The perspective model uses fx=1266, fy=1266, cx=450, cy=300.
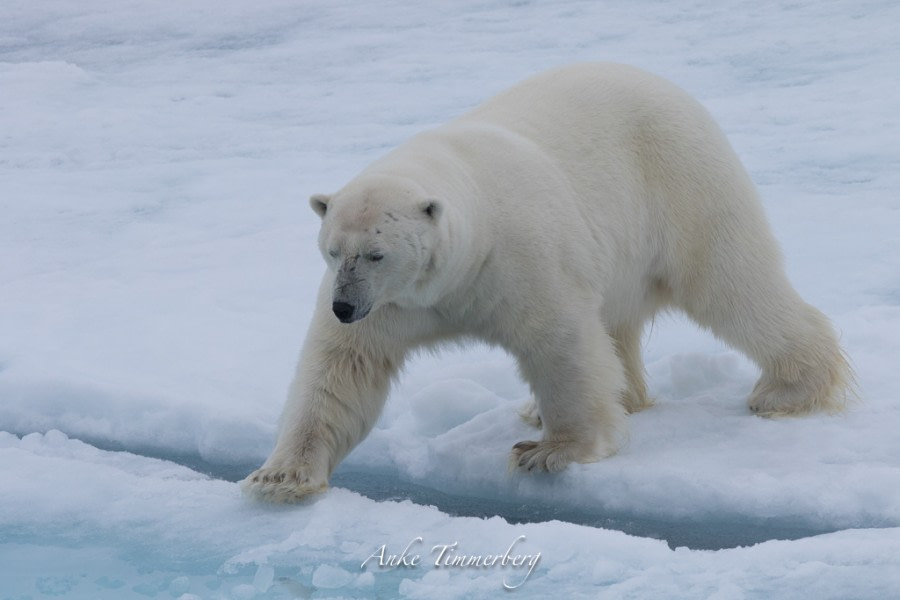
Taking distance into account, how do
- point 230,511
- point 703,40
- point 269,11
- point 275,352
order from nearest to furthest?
point 230,511
point 275,352
point 703,40
point 269,11

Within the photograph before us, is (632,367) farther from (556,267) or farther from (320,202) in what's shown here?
(320,202)

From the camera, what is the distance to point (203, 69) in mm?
9820

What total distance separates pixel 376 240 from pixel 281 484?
0.71m

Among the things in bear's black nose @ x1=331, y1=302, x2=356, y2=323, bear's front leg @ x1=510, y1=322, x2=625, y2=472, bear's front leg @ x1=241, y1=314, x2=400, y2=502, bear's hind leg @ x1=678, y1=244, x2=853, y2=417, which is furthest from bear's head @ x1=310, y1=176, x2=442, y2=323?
bear's hind leg @ x1=678, y1=244, x2=853, y2=417

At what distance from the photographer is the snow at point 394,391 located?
3.00 metres

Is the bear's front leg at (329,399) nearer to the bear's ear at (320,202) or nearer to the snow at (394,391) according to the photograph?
the snow at (394,391)

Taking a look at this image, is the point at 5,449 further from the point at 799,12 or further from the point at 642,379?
the point at 799,12

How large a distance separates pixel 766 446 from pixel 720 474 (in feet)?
1.01

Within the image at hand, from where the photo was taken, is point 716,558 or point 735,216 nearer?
point 716,558

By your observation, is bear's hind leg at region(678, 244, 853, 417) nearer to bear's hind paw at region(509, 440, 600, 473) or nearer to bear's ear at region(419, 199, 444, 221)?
bear's hind paw at region(509, 440, 600, 473)

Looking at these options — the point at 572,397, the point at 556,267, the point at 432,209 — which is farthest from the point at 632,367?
the point at 432,209

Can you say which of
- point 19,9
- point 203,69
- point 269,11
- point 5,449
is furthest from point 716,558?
point 19,9

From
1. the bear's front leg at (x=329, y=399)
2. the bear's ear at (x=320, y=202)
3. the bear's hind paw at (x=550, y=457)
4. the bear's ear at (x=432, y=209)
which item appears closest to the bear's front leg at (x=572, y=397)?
the bear's hind paw at (x=550, y=457)

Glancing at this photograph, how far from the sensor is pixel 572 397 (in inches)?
138
